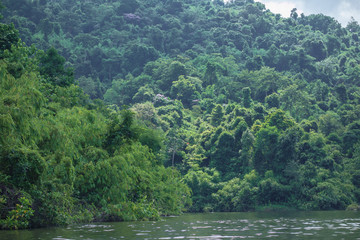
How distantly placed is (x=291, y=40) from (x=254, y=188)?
8153 cm

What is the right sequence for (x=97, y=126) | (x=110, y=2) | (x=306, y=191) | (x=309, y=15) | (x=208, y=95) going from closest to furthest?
(x=97, y=126) < (x=306, y=191) < (x=208, y=95) < (x=110, y=2) < (x=309, y=15)

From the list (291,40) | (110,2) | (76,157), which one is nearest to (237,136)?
(76,157)

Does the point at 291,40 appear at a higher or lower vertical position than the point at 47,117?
higher

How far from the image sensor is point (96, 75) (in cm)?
10662

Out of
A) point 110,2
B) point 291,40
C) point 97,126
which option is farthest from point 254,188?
point 110,2

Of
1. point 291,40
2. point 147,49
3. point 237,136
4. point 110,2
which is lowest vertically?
point 237,136

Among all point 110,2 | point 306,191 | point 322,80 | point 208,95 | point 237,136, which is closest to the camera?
point 306,191

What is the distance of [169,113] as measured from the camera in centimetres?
8450

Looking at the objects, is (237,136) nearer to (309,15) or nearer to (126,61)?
(126,61)

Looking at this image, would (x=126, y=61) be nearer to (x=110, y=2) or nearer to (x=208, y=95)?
(x=208, y=95)

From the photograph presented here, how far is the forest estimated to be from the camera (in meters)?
22.1

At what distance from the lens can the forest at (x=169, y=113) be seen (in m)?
22.1

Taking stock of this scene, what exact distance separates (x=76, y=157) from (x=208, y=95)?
73282 mm

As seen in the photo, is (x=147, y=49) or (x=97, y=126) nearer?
(x=97, y=126)
